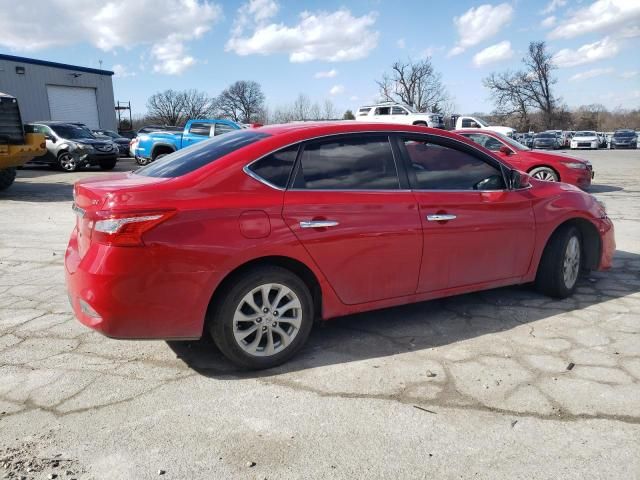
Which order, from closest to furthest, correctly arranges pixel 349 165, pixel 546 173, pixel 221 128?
pixel 349 165
pixel 546 173
pixel 221 128

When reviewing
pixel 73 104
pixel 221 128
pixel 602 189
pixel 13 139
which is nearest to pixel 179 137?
pixel 221 128

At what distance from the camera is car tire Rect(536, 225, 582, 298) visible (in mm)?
4445

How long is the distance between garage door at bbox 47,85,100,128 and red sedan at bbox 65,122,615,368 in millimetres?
34352

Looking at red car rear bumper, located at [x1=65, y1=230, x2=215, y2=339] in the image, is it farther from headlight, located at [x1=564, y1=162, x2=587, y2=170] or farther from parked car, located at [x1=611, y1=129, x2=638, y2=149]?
parked car, located at [x1=611, y1=129, x2=638, y2=149]

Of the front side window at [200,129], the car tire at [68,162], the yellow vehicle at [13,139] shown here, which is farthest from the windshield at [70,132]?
the yellow vehicle at [13,139]

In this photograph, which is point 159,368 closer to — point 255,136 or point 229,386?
point 229,386

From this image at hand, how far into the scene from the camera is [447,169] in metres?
3.93

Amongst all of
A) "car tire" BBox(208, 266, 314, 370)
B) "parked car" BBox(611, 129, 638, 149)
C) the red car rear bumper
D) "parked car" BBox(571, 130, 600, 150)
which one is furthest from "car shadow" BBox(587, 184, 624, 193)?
"parked car" BBox(611, 129, 638, 149)

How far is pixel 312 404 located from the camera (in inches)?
114

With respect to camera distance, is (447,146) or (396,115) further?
(396,115)

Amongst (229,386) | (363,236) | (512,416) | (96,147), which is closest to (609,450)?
(512,416)

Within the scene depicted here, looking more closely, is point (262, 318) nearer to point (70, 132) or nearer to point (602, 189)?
point (602, 189)

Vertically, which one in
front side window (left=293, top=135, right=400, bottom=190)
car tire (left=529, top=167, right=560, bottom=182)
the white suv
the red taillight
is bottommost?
car tire (left=529, top=167, right=560, bottom=182)

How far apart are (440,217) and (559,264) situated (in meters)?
1.45
